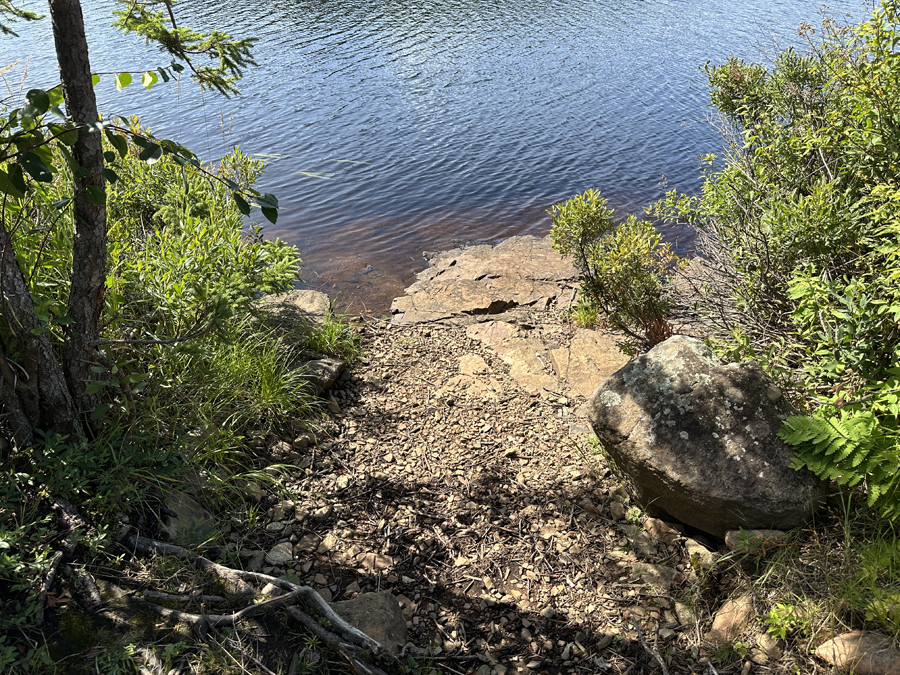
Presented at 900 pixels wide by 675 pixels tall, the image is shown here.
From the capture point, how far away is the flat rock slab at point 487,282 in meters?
7.36

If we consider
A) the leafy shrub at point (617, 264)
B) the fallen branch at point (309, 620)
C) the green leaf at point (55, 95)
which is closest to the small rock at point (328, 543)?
the fallen branch at point (309, 620)

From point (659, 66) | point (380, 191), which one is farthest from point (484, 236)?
point (659, 66)

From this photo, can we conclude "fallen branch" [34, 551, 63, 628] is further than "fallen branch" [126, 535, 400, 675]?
No

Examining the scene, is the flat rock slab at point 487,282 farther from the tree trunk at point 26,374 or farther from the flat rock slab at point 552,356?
the tree trunk at point 26,374

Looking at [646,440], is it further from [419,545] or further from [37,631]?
[37,631]

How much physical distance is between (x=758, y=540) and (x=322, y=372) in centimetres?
330

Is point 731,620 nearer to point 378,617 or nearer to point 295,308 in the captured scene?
point 378,617

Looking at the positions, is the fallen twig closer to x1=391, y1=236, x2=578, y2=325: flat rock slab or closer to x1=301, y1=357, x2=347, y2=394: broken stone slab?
x1=301, y1=357, x2=347, y2=394: broken stone slab

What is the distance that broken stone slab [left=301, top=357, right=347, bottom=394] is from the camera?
4801 mm

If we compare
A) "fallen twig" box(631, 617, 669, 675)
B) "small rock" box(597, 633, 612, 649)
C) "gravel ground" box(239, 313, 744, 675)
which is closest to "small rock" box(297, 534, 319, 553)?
"gravel ground" box(239, 313, 744, 675)

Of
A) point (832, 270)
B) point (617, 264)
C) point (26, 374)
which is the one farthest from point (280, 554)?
point (832, 270)

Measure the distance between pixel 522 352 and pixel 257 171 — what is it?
329 centimetres

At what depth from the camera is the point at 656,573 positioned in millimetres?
3385

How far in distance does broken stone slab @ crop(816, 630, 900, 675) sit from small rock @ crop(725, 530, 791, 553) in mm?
528
